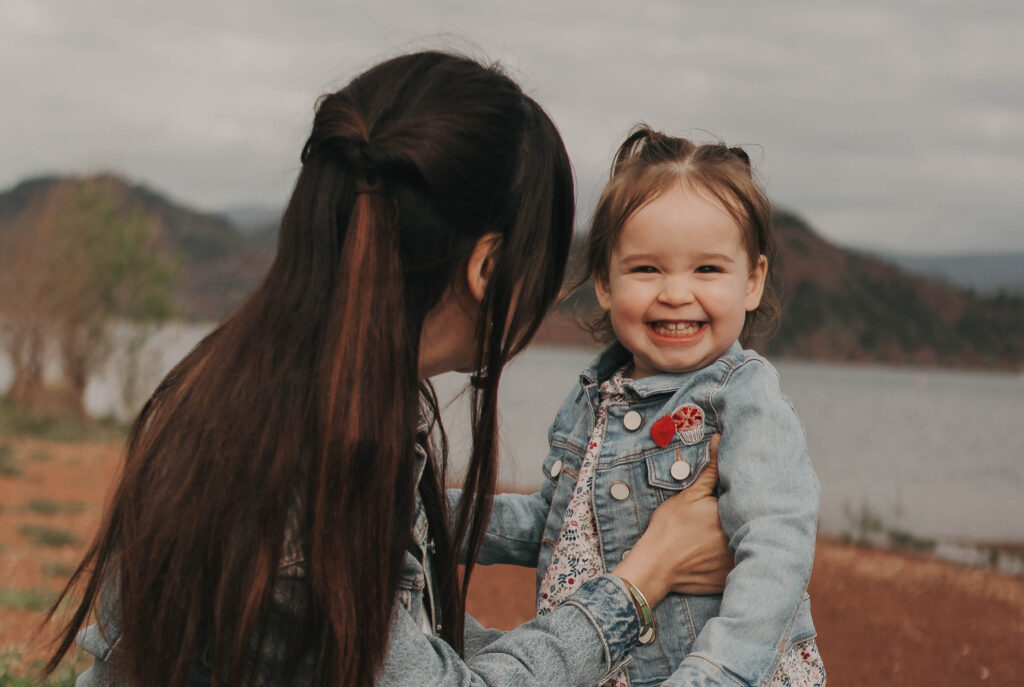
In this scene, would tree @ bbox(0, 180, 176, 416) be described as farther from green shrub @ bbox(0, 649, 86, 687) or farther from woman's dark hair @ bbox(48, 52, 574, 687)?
woman's dark hair @ bbox(48, 52, 574, 687)

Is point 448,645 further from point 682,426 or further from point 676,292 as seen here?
point 676,292

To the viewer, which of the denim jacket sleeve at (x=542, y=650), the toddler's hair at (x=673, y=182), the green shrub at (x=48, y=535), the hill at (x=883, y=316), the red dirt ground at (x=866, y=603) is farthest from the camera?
the hill at (x=883, y=316)

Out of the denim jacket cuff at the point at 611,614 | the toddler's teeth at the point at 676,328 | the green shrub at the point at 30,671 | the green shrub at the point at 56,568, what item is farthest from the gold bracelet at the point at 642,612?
the green shrub at the point at 56,568

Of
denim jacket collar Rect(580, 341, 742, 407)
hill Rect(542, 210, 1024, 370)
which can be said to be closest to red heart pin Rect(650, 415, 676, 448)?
denim jacket collar Rect(580, 341, 742, 407)

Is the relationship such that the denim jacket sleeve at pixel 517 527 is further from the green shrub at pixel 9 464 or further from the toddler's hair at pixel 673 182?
the green shrub at pixel 9 464

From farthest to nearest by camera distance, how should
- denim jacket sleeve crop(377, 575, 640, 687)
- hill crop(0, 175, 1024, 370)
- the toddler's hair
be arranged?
hill crop(0, 175, 1024, 370) → the toddler's hair → denim jacket sleeve crop(377, 575, 640, 687)

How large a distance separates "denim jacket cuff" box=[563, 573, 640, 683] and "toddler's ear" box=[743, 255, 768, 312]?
0.79m

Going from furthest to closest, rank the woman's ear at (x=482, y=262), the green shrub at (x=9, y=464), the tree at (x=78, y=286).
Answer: the tree at (x=78, y=286), the green shrub at (x=9, y=464), the woman's ear at (x=482, y=262)

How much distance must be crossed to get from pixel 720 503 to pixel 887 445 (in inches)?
1088

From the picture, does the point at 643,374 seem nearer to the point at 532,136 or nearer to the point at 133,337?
the point at 532,136

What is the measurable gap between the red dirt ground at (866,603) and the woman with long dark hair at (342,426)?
287cm

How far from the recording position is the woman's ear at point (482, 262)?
1881 mm

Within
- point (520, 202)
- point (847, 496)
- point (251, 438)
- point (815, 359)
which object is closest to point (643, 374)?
point (520, 202)

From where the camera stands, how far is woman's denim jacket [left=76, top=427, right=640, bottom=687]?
1.69 m
